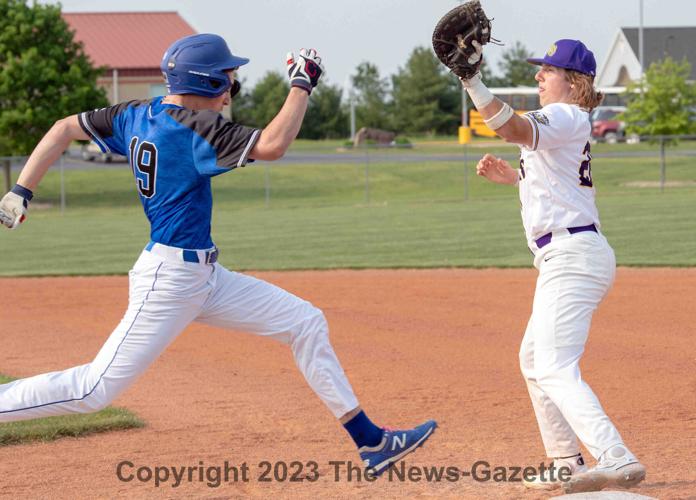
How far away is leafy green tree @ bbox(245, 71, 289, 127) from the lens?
61094mm

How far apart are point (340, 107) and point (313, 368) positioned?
60.5m

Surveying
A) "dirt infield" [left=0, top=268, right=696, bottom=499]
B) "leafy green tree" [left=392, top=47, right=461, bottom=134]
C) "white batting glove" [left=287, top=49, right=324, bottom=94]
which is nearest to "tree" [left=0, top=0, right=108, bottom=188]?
"dirt infield" [left=0, top=268, right=696, bottom=499]

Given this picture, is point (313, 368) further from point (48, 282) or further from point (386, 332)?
point (48, 282)

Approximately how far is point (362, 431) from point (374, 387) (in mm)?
2428

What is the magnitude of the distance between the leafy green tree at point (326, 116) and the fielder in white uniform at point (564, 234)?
189 ft

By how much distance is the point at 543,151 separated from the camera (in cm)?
474

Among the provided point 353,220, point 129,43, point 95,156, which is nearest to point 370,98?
point 129,43

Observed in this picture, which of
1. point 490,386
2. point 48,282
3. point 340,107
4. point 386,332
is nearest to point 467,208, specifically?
point 48,282

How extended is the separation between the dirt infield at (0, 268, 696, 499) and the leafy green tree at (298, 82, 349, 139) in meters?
51.1

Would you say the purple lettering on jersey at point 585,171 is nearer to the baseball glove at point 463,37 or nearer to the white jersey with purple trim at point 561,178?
the white jersey with purple trim at point 561,178

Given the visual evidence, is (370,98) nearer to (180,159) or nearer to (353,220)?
(353,220)

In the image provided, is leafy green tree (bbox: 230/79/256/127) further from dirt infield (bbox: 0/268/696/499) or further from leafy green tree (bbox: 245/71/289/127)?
dirt infield (bbox: 0/268/696/499)

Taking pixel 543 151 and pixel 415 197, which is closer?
pixel 543 151

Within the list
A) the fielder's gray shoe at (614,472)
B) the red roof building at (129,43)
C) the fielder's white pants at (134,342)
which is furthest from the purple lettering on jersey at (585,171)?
the red roof building at (129,43)
